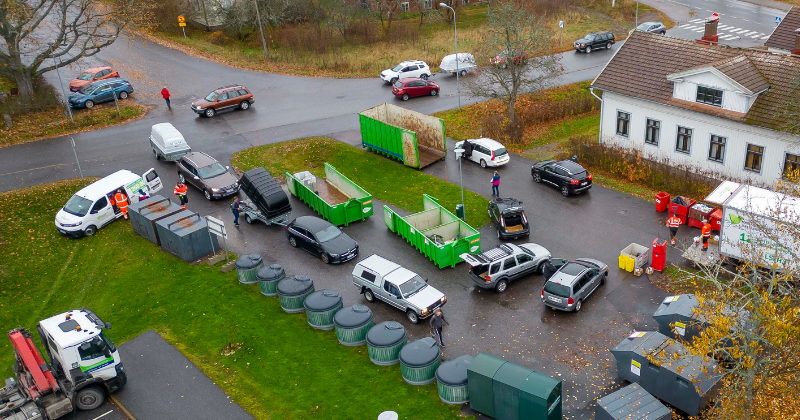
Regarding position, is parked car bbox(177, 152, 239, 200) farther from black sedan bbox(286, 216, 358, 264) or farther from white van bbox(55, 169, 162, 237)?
black sedan bbox(286, 216, 358, 264)

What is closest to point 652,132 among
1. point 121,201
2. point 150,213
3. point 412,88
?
point 412,88

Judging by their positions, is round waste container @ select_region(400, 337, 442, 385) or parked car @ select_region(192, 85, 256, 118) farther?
parked car @ select_region(192, 85, 256, 118)

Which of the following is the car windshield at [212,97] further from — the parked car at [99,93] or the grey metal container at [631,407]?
the grey metal container at [631,407]

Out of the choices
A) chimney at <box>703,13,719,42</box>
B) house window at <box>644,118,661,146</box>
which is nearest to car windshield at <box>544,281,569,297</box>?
house window at <box>644,118,661,146</box>

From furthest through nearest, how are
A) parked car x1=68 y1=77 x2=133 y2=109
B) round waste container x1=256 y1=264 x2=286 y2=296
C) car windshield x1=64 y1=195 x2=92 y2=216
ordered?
parked car x1=68 y1=77 x2=133 y2=109, car windshield x1=64 y1=195 x2=92 y2=216, round waste container x1=256 y1=264 x2=286 y2=296

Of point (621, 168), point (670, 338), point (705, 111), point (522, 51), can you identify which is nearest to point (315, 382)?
point (670, 338)

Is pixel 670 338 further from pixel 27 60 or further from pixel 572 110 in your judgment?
pixel 27 60
